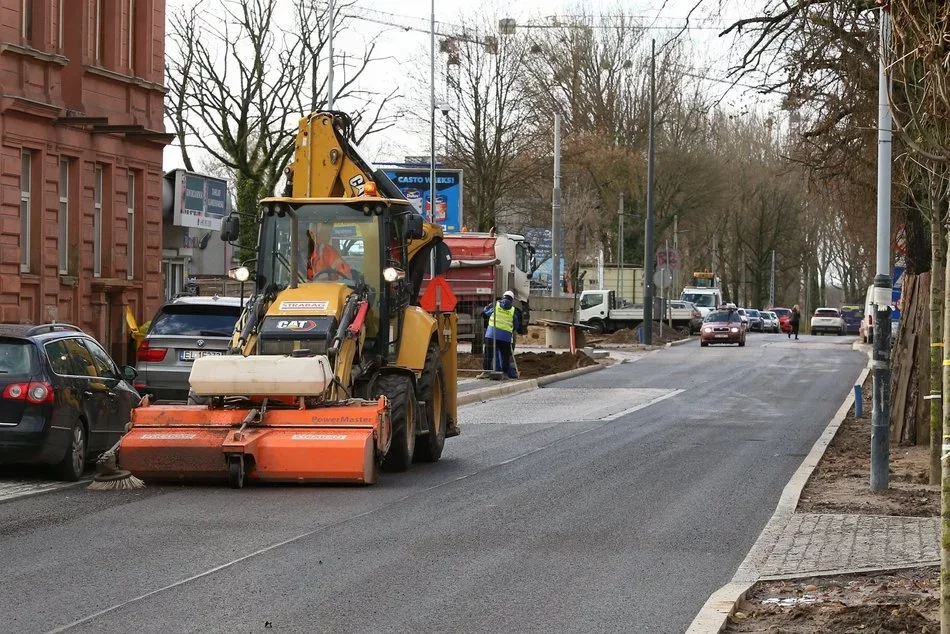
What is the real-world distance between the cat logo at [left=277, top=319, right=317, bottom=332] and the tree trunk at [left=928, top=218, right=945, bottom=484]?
5.89 metres

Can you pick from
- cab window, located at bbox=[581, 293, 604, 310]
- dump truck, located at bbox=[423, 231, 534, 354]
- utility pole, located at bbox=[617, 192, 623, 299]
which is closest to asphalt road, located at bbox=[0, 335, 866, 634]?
dump truck, located at bbox=[423, 231, 534, 354]

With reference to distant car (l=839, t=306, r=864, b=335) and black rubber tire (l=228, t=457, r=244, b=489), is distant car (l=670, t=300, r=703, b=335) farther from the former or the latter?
black rubber tire (l=228, t=457, r=244, b=489)

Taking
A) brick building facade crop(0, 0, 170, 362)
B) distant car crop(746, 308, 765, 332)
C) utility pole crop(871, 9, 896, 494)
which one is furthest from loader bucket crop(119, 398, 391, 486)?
distant car crop(746, 308, 765, 332)

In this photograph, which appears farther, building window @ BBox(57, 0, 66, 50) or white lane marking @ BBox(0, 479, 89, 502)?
building window @ BBox(57, 0, 66, 50)

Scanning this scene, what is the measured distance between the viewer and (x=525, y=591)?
9.04m

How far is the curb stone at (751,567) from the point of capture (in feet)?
26.3

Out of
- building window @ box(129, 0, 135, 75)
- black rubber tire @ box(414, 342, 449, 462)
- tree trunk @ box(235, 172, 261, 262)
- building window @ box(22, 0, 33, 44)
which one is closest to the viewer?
black rubber tire @ box(414, 342, 449, 462)

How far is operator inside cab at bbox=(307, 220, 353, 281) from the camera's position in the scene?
1573 cm

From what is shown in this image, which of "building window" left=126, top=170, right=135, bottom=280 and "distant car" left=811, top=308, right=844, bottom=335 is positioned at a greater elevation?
"building window" left=126, top=170, right=135, bottom=280

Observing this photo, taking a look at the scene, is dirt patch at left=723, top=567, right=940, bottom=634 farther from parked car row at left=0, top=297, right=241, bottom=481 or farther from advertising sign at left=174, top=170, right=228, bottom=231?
advertising sign at left=174, top=170, right=228, bottom=231

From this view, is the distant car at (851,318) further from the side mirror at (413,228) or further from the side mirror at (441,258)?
the side mirror at (413,228)

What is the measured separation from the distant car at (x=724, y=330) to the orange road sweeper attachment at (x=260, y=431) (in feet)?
141

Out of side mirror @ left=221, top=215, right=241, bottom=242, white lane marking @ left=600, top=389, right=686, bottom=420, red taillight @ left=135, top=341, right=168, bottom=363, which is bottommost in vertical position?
white lane marking @ left=600, top=389, right=686, bottom=420

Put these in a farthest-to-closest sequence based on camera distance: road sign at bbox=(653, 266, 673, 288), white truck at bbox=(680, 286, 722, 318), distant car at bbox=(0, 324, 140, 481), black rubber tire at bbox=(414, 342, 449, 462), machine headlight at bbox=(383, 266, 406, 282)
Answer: white truck at bbox=(680, 286, 722, 318)
road sign at bbox=(653, 266, 673, 288)
black rubber tire at bbox=(414, 342, 449, 462)
machine headlight at bbox=(383, 266, 406, 282)
distant car at bbox=(0, 324, 140, 481)
